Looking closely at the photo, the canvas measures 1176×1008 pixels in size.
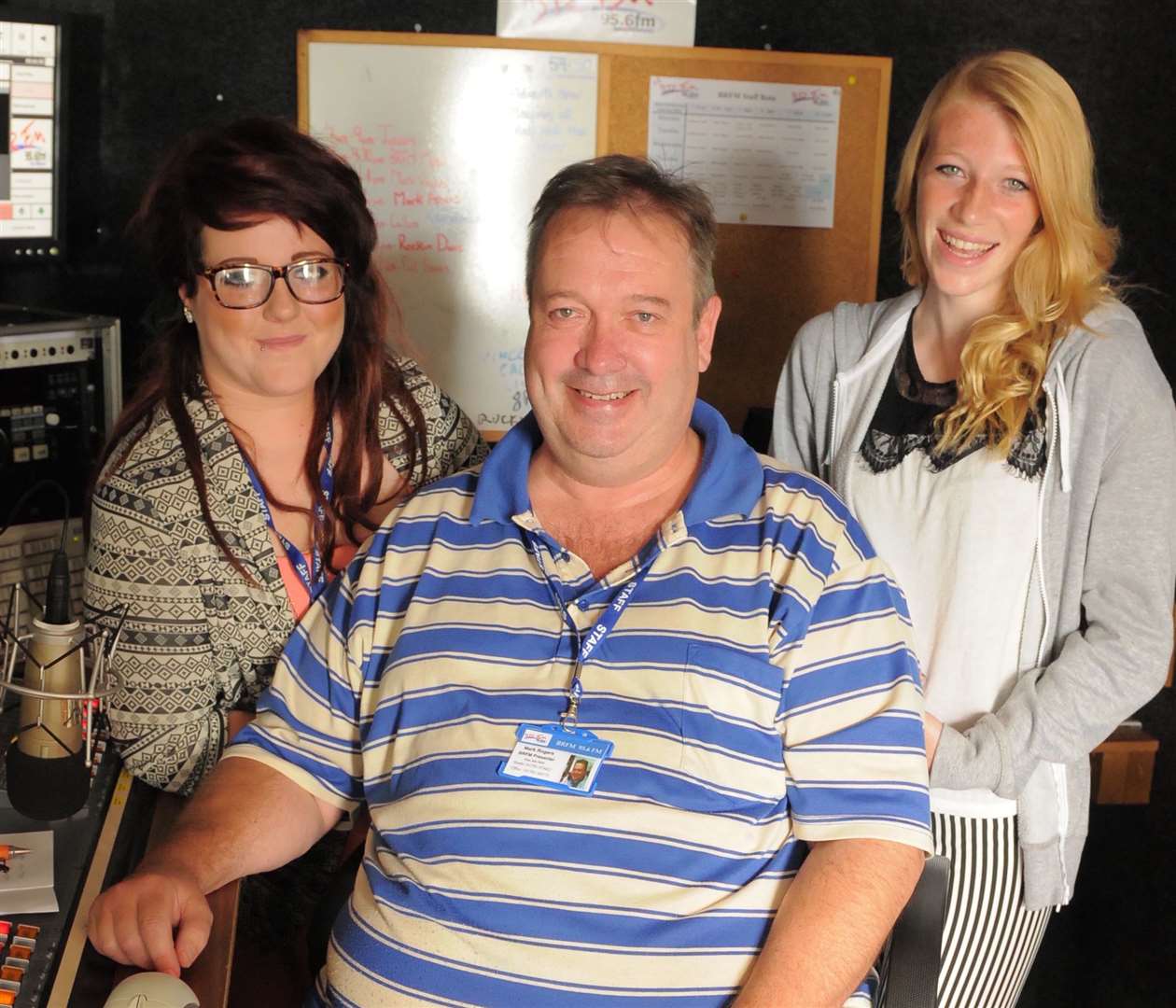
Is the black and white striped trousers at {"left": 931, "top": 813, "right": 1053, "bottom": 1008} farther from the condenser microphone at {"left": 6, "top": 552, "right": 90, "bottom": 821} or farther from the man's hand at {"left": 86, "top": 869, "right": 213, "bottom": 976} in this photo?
the condenser microphone at {"left": 6, "top": 552, "right": 90, "bottom": 821}

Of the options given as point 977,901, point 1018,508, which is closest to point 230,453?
point 1018,508

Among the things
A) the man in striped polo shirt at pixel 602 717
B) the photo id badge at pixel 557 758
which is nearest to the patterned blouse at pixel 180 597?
the man in striped polo shirt at pixel 602 717

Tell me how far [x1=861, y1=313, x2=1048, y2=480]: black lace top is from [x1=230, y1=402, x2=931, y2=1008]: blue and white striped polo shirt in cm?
21

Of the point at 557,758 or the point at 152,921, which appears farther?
the point at 557,758

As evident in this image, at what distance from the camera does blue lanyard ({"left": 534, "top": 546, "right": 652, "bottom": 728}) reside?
1.51m

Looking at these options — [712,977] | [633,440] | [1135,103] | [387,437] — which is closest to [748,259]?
[1135,103]

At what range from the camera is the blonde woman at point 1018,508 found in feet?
5.47

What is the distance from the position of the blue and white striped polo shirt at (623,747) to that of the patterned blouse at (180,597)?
138mm

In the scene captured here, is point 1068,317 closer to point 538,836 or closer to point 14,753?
point 538,836

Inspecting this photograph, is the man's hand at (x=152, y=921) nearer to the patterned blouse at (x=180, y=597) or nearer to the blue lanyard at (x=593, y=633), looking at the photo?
the patterned blouse at (x=180, y=597)

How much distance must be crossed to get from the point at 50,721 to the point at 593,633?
24.7 inches

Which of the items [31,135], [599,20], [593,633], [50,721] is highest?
[599,20]

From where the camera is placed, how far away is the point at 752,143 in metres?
2.82

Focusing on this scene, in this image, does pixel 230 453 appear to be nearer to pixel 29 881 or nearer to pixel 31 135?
pixel 29 881
